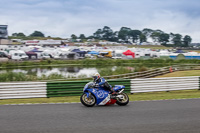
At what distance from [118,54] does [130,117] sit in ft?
192

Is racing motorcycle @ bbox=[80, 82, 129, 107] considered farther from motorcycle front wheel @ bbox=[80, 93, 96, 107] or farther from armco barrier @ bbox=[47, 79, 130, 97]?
armco barrier @ bbox=[47, 79, 130, 97]

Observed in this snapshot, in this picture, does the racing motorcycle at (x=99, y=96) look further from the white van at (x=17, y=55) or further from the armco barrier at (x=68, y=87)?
the white van at (x=17, y=55)

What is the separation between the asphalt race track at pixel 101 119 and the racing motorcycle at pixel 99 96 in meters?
0.25

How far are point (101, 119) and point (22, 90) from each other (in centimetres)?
676

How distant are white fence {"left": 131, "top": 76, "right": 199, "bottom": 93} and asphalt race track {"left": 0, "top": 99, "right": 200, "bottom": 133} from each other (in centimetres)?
451

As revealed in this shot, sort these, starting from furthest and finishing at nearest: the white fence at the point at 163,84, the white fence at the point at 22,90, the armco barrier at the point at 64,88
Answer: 1. the white fence at the point at 163,84
2. the armco barrier at the point at 64,88
3. the white fence at the point at 22,90

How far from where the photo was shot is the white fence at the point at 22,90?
46.8 feet

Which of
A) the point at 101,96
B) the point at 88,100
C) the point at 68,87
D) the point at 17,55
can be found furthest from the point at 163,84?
the point at 17,55

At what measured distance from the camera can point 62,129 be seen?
7.66 meters

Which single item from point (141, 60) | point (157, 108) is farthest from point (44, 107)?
point (141, 60)

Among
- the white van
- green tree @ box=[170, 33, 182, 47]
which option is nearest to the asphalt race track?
the white van

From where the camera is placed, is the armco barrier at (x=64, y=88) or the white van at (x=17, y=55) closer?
the armco barrier at (x=64, y=88)

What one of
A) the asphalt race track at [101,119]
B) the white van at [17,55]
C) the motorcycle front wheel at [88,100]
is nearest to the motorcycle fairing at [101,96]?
the motorcycle front wheel at [88,100]

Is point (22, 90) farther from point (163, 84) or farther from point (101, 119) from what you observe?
point (163, 84)
